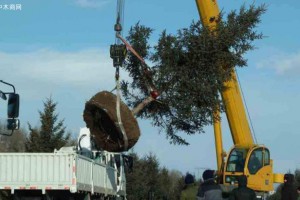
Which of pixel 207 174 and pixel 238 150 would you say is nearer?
pixel 207 174

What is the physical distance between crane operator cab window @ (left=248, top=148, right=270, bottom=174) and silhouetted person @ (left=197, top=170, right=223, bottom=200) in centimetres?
961

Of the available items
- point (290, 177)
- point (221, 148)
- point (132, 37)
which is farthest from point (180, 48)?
point (290, 177)

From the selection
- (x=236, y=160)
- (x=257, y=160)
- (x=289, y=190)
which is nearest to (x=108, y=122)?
(x=236, y=160)

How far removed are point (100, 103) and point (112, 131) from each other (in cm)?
100

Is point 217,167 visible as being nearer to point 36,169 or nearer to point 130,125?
point 130,125

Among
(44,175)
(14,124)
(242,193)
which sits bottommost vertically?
(242,193)

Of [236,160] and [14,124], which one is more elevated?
[236,160]

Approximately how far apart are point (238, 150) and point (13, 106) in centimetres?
1219

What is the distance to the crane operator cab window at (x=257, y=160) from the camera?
22000 mm

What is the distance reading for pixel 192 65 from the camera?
2545cm

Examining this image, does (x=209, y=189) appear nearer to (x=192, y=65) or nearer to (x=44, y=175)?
(x=44, y=175)

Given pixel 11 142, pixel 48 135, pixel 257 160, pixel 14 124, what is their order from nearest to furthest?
1. pixel 14 124
2. pixel 257 160
3. pixel 48 135
4. pixel 11 142

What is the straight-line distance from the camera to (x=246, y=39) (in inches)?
1008

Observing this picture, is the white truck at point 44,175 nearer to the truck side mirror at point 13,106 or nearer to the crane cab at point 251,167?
the truck side mirror at point 13,106
